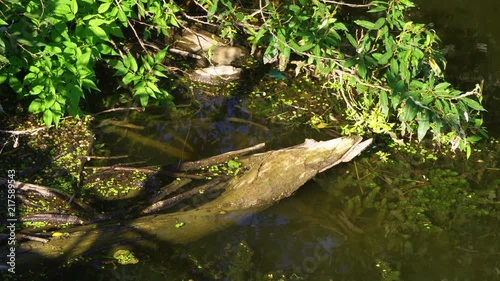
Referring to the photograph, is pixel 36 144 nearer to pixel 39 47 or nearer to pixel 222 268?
pixel 39 47

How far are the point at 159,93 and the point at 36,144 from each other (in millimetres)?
1077

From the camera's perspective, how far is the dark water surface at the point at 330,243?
4.25m

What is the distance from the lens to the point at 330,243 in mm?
4566

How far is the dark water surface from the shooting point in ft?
13.9

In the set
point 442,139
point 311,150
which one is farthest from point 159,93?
point 442,139

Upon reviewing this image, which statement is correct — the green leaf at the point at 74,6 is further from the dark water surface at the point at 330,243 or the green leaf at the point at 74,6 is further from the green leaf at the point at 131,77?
the dark water surface at the point at 330,243

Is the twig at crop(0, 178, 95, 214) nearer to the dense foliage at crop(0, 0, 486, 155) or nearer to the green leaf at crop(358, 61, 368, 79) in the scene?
the dense foliage at crop(0, 0, 486, 155)

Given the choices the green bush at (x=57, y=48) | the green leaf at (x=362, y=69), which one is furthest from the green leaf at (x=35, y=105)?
the green leaf at (x=362, y=69)

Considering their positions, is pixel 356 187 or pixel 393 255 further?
pixel 356 187

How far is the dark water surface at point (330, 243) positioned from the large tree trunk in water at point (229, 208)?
87mm

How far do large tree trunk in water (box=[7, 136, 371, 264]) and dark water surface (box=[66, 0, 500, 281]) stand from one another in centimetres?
9

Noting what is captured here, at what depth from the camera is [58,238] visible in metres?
4.10

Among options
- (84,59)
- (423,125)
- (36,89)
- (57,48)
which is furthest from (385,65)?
(36,89)

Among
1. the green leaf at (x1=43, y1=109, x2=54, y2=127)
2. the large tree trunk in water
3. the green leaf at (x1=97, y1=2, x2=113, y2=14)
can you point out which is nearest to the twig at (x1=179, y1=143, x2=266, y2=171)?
the large tree trunk in water
